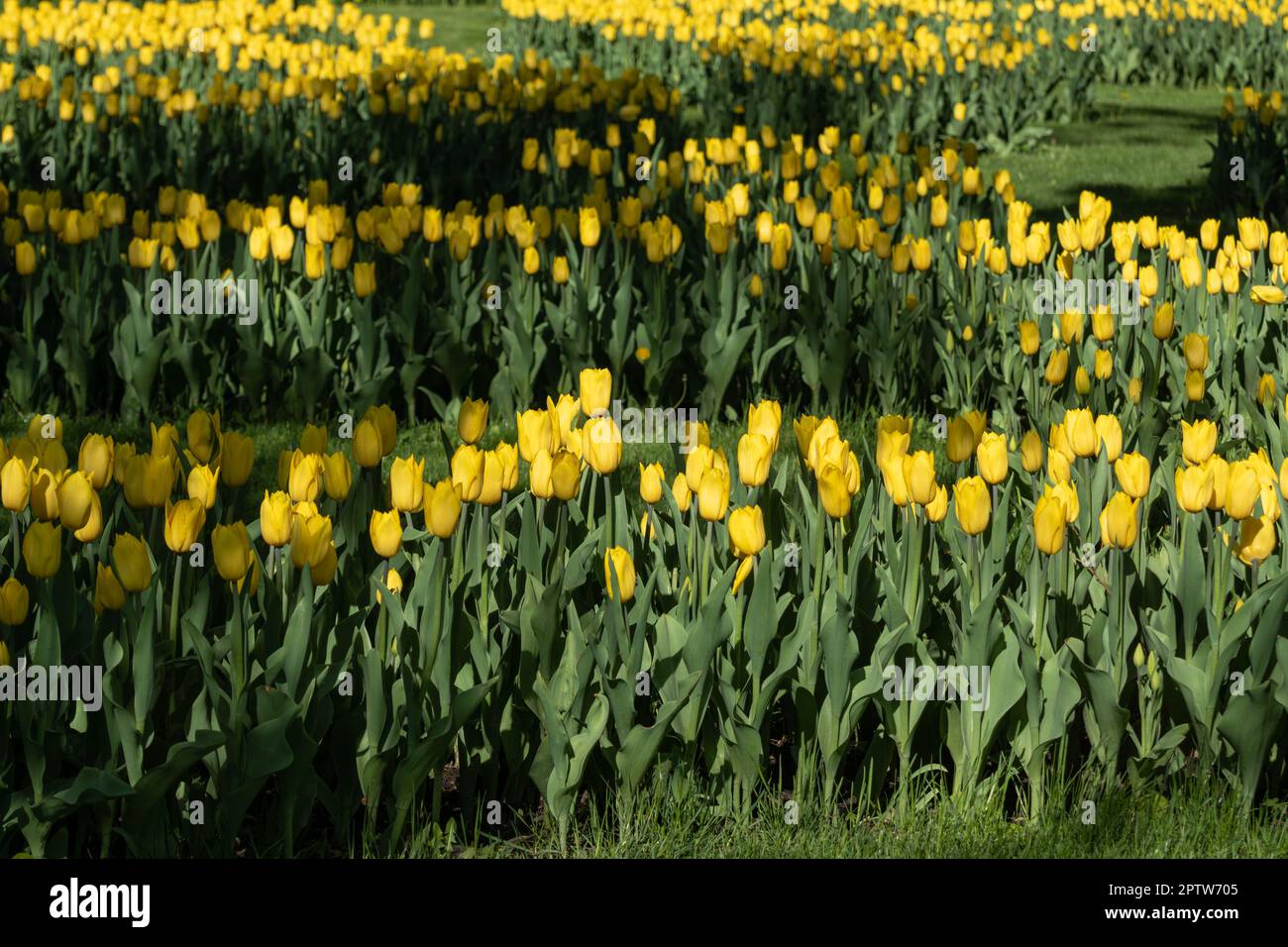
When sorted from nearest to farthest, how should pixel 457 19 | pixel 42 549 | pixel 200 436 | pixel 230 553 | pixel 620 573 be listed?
pixel 42 549 → pixel 230 553 → pixel 620 573 → pixel 200 436 → pixel 457 19

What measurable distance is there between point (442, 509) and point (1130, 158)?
1185 centimetres

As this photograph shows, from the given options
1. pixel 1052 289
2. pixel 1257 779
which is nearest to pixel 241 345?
pixel 1052 289

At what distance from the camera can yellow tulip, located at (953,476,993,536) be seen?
10.9 feet

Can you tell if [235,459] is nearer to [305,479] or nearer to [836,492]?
[305,479]

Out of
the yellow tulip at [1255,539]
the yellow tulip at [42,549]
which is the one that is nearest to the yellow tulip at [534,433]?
the yellow tulip at [42,549]

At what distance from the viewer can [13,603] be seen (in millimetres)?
2984

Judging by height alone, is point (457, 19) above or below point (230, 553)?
above

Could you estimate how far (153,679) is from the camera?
303cm

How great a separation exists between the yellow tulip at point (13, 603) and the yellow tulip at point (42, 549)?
0.04 m

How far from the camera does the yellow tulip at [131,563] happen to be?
296 cm

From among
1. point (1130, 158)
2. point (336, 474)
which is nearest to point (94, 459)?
point (336, 474)
